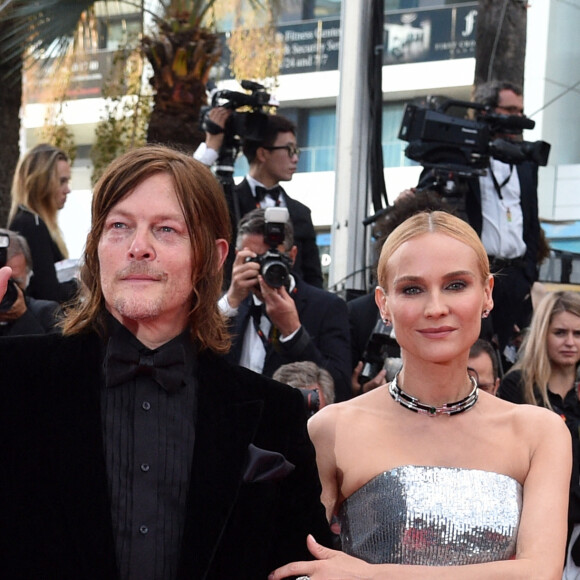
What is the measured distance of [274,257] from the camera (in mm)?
5199

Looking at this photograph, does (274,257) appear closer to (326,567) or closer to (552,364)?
(552,364)

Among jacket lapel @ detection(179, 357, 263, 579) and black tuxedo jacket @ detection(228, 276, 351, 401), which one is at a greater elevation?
jacket lapel @ detection(179, 357, 263, 579)

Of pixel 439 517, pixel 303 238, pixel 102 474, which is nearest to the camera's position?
pixel 102 474

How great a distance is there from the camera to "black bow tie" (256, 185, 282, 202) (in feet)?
21.2

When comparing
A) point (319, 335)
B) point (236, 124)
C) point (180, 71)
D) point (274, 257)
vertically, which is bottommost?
point (319, 335)

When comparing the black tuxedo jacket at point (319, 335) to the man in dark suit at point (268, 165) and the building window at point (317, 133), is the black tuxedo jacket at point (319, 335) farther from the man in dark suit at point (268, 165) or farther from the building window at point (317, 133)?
the building window at point (317, 133)

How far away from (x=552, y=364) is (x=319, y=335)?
3.61ft

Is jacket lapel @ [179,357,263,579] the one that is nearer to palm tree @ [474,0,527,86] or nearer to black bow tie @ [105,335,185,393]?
black bow tie @ [105,335,185,393]

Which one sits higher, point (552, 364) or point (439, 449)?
point (439, 449)

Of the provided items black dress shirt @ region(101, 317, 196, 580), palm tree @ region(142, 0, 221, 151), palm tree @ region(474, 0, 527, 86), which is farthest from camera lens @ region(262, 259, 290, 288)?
palm tree @ region(474, 0, 527, 86)

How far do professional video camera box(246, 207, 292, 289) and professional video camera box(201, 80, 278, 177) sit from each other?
1.13 metres

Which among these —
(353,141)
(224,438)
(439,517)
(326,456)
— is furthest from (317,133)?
(224,438)

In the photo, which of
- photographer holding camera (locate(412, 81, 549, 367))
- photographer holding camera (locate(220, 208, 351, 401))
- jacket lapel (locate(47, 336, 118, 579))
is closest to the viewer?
jacket lapel (locate(47, 336, 118, 579))

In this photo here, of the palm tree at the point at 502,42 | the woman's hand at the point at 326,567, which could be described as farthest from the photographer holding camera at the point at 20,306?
the palm tree at the point at 502,42
